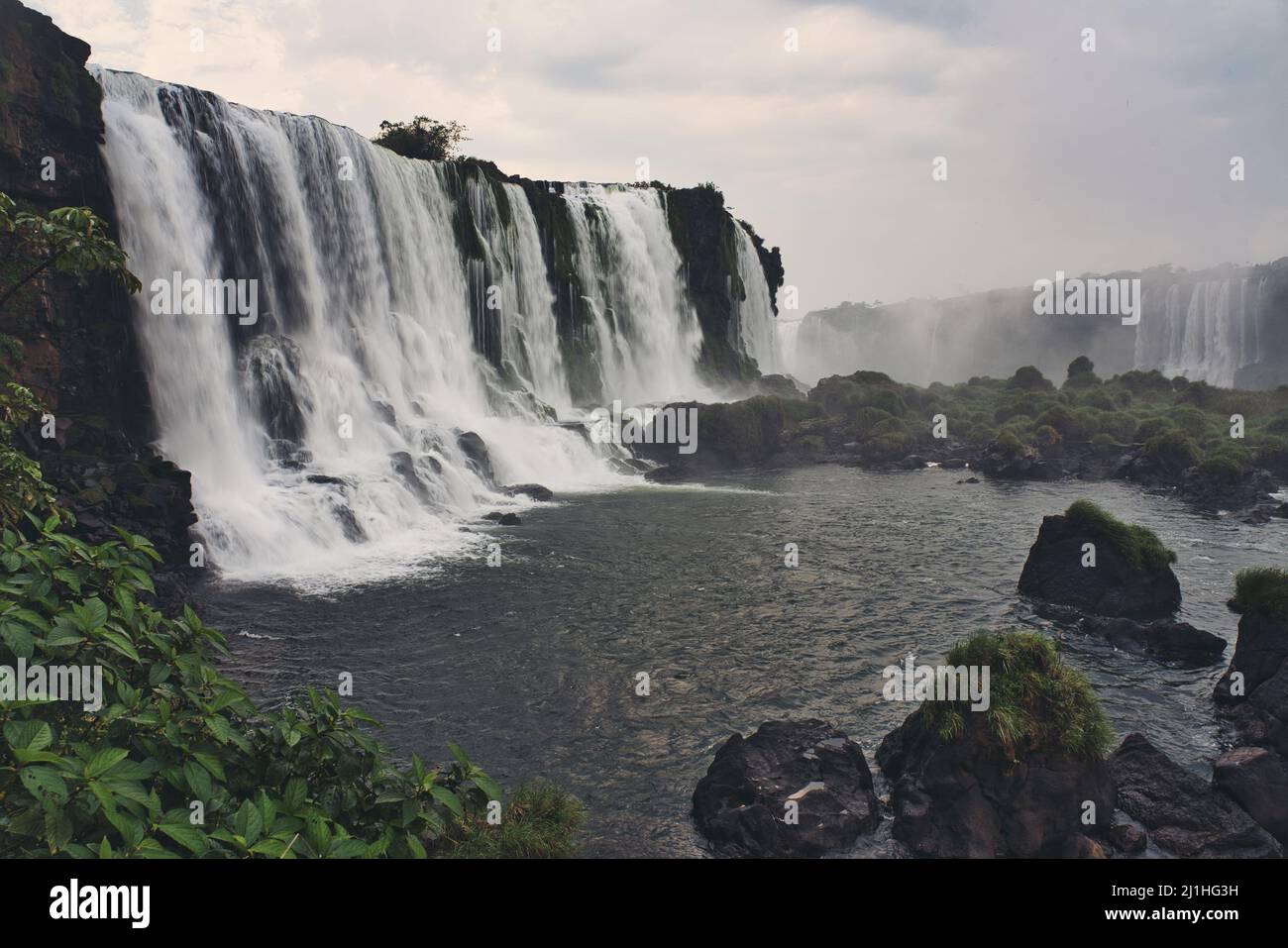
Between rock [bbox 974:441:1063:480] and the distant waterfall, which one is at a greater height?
the distant waterfall

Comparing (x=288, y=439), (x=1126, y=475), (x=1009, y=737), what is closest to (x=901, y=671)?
(x=1009, y=737)

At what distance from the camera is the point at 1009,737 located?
9.88 metres

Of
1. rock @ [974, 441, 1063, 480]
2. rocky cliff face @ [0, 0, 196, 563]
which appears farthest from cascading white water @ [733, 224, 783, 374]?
rocky cliff face @ [0, 0, 196, 563]

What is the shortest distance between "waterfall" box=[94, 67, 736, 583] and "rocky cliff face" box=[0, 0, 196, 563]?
1.60 meters

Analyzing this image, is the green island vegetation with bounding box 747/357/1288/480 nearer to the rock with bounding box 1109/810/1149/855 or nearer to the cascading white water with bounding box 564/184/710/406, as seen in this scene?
the cascading white water with bounding box 564/184/710/406

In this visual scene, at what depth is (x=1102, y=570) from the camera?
63.4 feet

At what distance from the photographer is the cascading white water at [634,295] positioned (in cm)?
5875

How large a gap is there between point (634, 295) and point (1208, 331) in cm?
7974

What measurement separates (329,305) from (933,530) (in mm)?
27843

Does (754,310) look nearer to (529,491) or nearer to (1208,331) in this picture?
(529,491)

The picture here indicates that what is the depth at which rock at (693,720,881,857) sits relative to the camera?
971 centimetres

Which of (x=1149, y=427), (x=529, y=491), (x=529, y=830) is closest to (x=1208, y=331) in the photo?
(x=1149, y=427)
